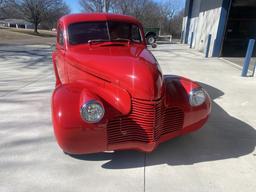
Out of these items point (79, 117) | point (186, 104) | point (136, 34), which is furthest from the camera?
point (136, 34)

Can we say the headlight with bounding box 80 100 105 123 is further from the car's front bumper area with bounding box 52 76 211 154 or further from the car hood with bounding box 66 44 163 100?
the car hood with bounding box 66 44 163 100

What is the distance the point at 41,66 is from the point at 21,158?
21.0 ft

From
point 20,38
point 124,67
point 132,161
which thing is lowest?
point 20,38

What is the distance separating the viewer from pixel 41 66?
850 cm

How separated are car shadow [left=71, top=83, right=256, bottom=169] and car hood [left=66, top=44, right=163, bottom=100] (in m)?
0.87

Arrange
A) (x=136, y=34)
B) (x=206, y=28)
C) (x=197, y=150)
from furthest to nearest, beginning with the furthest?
(x=206, y=28), (x=136, y=34), (x=197, y=150)

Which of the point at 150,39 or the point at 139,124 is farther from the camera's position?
the point at 150,39

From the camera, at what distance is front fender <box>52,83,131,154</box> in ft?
7.30

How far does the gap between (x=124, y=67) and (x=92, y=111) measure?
64 centimetres

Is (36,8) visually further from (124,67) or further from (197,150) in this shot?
(197,150)

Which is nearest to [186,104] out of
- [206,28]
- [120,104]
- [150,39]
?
[120,104]

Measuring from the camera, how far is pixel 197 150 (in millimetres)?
3008

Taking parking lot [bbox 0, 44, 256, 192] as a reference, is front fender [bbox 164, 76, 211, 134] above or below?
above

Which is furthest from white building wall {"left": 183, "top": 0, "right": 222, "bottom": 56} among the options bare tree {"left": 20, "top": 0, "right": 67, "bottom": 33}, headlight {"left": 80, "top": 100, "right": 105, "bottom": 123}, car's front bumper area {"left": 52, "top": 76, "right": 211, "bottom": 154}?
bare tree {"left": 20, "top": 0, "right": 67, "bottom": 33}
